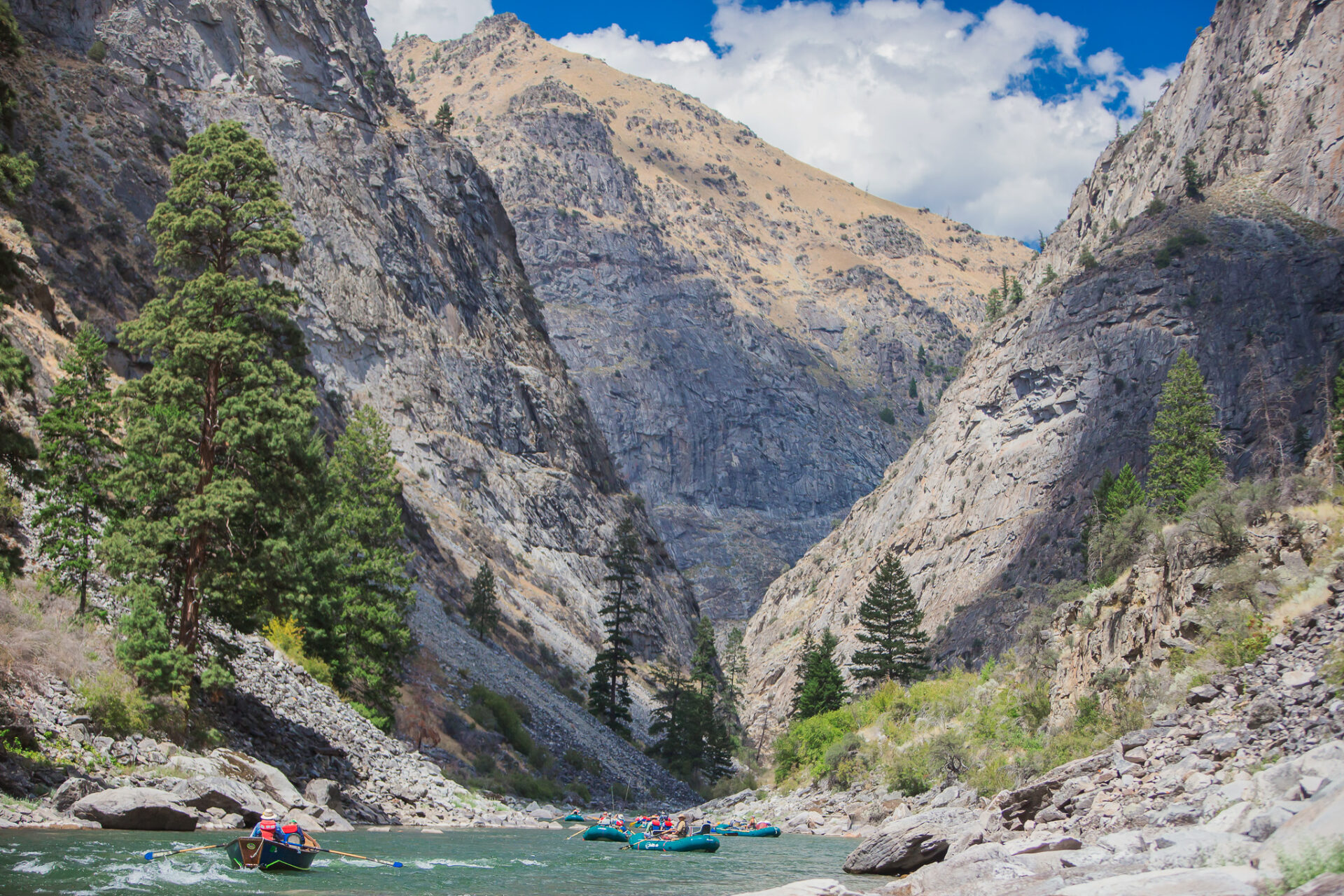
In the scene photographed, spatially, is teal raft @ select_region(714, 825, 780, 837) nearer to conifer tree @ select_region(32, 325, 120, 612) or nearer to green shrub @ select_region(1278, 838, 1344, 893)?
conifer tree @ select_region(32, 325, 120, 612)

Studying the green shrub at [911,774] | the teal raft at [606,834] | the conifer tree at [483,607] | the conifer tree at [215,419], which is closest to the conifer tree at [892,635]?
the green shrub at [911,774]

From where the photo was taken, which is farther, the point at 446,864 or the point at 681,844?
the point at 681,844

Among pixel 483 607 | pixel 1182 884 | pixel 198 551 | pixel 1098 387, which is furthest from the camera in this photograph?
pixel 1098 387

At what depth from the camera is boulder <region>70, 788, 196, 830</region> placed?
20.2 meters

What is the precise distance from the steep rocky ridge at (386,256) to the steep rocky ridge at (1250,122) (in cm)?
6057

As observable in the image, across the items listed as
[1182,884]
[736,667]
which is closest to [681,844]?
[1182,884]

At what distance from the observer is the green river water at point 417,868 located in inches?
631

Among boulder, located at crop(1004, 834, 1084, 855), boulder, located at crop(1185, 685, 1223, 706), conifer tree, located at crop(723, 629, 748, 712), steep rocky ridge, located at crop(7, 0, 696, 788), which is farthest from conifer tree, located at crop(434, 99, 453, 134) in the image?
boulder, located at crop(1004, 834, 1084, 855)

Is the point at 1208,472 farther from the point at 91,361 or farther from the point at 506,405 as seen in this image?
the point at 506,405

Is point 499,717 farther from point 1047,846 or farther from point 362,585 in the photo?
point 1047,846

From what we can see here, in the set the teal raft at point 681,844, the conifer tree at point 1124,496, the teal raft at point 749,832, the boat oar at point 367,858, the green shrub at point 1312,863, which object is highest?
the conifer tree at point 1124,496

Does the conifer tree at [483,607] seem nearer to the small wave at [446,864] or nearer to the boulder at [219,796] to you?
the boulder at [219,796]

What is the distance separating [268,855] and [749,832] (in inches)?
931

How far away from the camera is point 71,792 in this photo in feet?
66.4
